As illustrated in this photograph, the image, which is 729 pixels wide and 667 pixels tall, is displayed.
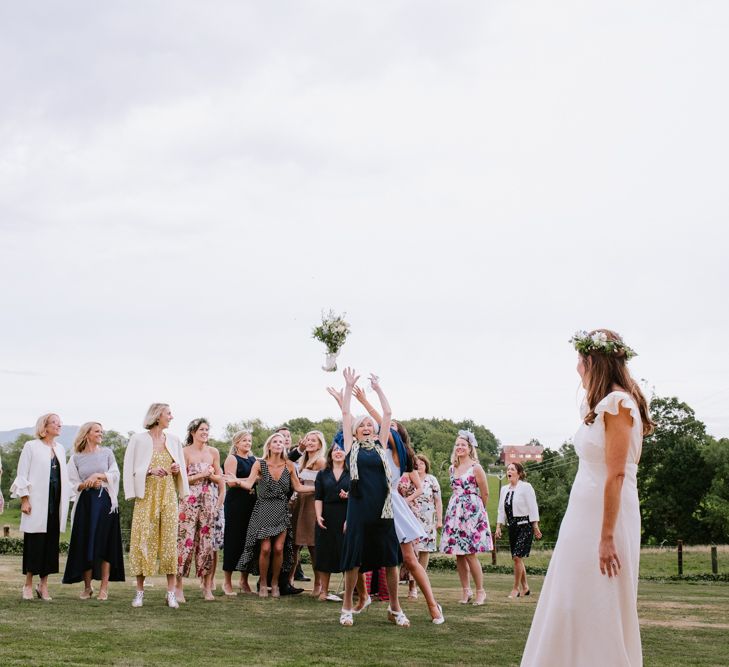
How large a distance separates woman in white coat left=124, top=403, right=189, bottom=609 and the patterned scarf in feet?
9.12

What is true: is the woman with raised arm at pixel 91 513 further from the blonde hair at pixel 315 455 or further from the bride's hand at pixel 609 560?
the bride's hand at pixel 609 560

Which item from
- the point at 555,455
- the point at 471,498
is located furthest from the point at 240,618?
the point at 555,455

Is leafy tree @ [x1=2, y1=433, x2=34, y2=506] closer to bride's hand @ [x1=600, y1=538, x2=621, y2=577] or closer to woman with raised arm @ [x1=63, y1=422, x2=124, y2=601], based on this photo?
woman with raised arm @ [x1=63, y1=422, x2=124, y2=601]

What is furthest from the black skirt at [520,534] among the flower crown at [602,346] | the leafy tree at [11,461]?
the leafy tree at [11,461]

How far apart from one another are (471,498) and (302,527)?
2.52 metres

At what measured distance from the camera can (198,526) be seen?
12.4 meters

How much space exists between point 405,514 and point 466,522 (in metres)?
3.20

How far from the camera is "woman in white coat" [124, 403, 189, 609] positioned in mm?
11430

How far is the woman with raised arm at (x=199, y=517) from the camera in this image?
40.1 feet

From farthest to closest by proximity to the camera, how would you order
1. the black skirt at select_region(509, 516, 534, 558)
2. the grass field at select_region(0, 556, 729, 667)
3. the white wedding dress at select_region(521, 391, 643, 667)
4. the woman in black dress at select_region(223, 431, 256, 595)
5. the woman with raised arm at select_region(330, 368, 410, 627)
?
the black skirt at select_region(509, 516, 534, 558), the woman in black dress at select_region(223, 431, 256, 595), the woman with raised arm at select_region(330, 368, 410, 627), the grass field at select_region(0, 556, 729, 667), the white wedding dress at select_region(521, 391, 643, 667)

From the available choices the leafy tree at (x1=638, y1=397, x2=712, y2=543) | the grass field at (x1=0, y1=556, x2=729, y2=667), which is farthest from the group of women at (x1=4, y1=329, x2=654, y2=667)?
the leafy tree at (x1=638, y1=397, x2=712, y2=543)

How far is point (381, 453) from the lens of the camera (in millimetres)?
10062

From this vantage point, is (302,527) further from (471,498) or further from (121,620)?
(121,620)

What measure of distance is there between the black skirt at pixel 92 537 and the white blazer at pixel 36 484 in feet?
0.77
